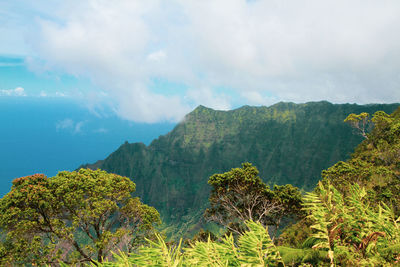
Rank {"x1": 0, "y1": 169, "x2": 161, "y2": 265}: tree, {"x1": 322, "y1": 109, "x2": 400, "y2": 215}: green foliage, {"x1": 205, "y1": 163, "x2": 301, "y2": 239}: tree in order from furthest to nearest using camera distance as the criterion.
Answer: {"x1": 205, "y1": 163, "x2": 301, "y2": 239}: tree < {"x1": 322, "y1": 109, "x2": 400, "y2": 215}: green foliage < {"x1": 0, "y1": 169, "x2": 161, "y2": 265}: tree

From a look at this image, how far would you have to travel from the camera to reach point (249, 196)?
61.7 feet

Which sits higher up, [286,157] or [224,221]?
[224,221]

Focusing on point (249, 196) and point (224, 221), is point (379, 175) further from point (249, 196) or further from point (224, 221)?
point (224, 221)

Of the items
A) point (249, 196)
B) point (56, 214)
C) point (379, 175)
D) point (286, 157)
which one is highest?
point (56, 214)

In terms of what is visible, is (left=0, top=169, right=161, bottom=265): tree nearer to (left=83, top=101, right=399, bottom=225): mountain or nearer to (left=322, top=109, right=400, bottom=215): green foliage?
(left=322, top=109, right=400, bottom=215): green foliage

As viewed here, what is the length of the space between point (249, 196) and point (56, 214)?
1464 cm

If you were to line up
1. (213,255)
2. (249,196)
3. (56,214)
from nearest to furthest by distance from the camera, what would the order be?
(213,255) → (56,214) → (249,196)

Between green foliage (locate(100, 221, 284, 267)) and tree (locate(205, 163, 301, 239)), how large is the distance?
15604 mm

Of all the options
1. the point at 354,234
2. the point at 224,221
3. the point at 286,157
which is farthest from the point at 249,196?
the point at 286,157

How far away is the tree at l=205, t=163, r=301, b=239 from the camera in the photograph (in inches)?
714

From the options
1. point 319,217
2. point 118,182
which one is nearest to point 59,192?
point 118,182

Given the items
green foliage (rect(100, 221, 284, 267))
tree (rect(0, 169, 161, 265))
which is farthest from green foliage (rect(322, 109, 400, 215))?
tree (rect(0, 169, 161, 265))

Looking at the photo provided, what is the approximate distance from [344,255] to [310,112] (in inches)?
8281

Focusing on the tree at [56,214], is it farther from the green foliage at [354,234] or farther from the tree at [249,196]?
the green foliage at [354,234]
